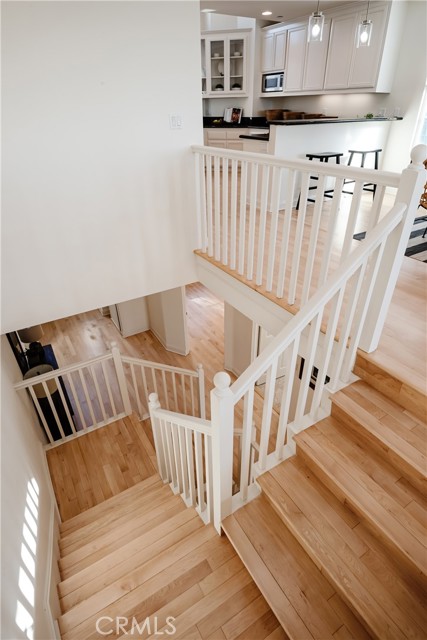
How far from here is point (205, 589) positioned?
1.61 m

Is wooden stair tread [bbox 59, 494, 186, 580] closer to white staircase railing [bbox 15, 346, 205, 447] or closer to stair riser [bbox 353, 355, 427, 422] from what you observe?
white staircase railing [bbox 15, 346, 205, 447]

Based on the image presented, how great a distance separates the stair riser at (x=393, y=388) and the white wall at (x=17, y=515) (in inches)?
73.3

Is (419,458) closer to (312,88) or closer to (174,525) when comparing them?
(174,525)

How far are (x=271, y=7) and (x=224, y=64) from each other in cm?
177

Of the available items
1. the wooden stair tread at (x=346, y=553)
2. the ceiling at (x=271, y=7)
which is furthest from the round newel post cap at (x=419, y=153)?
the ceiling at (x=271, y=7)

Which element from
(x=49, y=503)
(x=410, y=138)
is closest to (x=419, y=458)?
(x=49, y=503)

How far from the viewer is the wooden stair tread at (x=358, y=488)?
1.33 metres

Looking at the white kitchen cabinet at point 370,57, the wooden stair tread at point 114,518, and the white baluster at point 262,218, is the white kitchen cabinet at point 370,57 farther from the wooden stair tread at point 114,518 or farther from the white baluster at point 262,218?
the wooden stair tread at point 114,518

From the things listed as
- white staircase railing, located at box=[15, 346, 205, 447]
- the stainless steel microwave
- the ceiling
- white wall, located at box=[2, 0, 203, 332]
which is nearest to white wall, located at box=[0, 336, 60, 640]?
white staircase railing, located at box=[15, 346, 205, 447]

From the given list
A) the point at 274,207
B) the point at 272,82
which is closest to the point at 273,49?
the point at 272,82

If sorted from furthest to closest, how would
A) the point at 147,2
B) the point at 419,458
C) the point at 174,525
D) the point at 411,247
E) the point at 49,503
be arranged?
1. the point at 411,247
2. the point at 49,503
3. the point at 147,2
4. the point at 174,525
5. the point at 419,458

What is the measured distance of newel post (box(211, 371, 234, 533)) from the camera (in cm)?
140

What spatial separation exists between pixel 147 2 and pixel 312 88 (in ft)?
13.6

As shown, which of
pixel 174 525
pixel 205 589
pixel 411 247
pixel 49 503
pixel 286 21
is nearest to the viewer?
pixel 205 589
